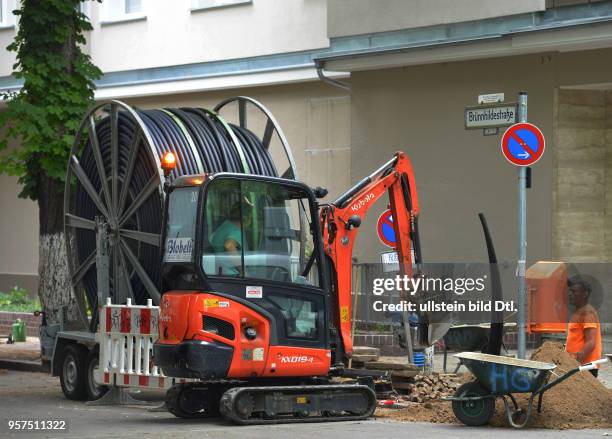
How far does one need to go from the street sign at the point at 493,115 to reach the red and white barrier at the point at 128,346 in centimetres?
464

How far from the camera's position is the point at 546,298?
19.2 metres

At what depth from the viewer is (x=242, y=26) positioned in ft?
89.9

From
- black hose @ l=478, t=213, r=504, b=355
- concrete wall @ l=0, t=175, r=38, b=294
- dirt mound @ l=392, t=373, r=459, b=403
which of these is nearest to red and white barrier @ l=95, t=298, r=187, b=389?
dirt mound @ l=392, t=373, r=459, b=403

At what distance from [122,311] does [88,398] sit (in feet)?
4.33

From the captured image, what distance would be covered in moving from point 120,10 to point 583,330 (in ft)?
60.0

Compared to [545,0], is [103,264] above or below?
below

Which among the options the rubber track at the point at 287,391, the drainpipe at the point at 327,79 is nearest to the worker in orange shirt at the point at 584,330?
the rubber track at the point at 287,391

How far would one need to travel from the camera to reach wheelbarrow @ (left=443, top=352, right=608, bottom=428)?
12.6 m

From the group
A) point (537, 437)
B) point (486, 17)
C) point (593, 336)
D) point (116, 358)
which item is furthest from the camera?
point (486, 17)

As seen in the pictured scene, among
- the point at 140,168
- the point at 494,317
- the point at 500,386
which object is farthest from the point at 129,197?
the point at 500,386

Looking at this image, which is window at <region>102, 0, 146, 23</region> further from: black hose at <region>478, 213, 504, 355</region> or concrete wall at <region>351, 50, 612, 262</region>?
black hose at <region>478, 213, 504, 355</region>

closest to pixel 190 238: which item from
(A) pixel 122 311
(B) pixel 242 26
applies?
(A) pixel 122 311

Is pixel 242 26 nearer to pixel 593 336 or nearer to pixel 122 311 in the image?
pixel 122 311

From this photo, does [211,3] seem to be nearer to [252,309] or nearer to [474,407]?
→ [252,309]
